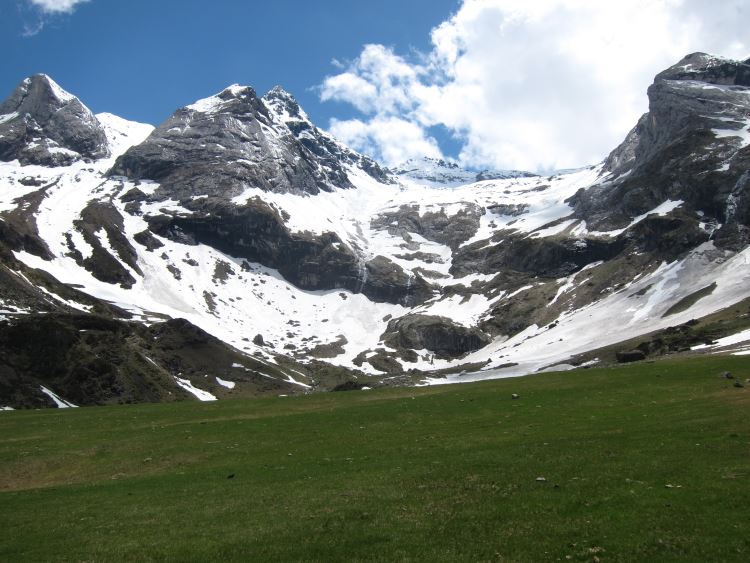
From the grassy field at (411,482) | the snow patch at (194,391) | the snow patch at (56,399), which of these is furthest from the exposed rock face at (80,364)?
the grassy field at (411,482)

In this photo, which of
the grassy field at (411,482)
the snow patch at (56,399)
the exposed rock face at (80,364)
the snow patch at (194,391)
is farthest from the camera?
the snow patch at (194,391)

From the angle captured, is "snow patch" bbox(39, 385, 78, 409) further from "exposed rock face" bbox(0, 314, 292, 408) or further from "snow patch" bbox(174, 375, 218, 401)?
"snow patch" bbox(174, 375, 218, 401)

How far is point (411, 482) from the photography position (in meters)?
24.4

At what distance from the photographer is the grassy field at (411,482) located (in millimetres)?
17312

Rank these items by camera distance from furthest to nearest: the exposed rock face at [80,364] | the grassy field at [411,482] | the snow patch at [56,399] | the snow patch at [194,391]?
the snow patch at [194,391] < the exposed rock face at [80,364] < the snow patch at [56,399] < the grassy field at [411,482]

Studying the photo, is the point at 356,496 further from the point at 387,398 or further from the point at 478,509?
the point at 387,398

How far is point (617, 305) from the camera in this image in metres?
192

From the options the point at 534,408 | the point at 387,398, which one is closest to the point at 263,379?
the point at 387,398

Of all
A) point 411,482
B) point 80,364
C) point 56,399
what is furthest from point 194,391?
point 411,482

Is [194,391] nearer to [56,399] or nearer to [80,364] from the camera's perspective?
[80,364]

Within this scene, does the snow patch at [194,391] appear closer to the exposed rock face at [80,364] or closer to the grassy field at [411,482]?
the exposed rock face at [80,364]

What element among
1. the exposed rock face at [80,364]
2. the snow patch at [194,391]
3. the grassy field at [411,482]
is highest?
the exposed rock face at [80,364]

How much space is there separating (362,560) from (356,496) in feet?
21.3

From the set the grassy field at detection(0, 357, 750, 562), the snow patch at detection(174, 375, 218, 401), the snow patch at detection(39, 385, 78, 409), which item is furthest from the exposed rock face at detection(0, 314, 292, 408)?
the grassy field at detection(0, 357, 750, 562)
